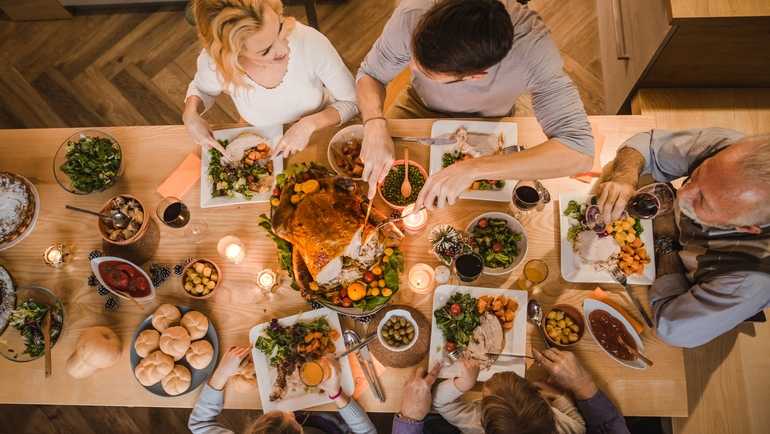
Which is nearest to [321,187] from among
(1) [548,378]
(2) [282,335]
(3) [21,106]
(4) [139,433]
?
(2) [282,335]

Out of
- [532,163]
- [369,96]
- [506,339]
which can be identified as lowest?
[506,339]

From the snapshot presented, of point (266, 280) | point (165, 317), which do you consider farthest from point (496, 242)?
point (165, 317)

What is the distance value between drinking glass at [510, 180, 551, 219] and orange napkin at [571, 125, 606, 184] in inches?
7.5

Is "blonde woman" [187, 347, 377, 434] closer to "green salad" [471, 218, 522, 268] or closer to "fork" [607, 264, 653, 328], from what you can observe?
"green salad" [471, 218, 522, 268]

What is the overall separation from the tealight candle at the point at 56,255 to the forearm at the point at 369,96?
1.45 m

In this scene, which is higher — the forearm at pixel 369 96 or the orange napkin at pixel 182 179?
the forearm at pixel 369 96

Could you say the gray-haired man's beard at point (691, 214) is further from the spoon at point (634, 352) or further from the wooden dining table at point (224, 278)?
the spoon at point (634, 352)

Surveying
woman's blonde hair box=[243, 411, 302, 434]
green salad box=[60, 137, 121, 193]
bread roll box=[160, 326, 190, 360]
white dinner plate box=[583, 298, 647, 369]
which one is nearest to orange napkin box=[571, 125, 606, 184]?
white dinner plate box=[583, 298, 647, 369]

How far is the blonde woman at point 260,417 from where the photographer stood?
1.63 meters

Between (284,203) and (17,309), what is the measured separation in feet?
4.02

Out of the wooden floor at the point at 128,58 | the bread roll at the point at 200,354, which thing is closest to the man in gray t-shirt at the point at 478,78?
the bread roll at the point at 200,354

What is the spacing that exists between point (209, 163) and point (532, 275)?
149 cm

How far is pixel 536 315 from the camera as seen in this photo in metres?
1.73

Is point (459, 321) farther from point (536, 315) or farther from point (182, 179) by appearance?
point (182, 179)
